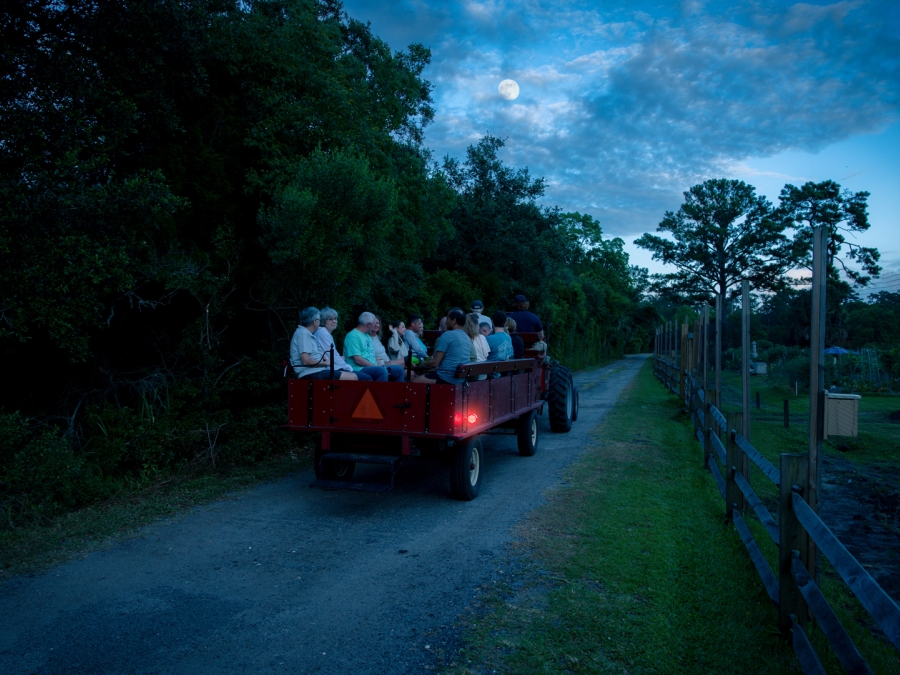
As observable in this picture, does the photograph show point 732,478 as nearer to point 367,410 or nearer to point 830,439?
point 367,410

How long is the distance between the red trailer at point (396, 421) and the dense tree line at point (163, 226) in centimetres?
233

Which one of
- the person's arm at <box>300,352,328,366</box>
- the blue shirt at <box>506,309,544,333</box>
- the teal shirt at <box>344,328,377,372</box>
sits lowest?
the person's arm at <box>300,352,328,366</box>

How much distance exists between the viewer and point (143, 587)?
15.4 ft

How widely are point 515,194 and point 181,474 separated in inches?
697

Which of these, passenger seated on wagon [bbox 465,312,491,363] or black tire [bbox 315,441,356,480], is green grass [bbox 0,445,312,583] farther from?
passenger seated on wagon [bbox 465,312,491,363]

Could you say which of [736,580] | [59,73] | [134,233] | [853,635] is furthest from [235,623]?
[59,73]

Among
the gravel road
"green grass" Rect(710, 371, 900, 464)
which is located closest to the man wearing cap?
"green grass" Rect(710, 371, 900, 464)

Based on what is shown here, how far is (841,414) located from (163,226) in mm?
8354

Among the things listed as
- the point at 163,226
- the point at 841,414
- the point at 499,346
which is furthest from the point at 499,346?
the point at 841,414

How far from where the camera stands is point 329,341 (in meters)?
7.88

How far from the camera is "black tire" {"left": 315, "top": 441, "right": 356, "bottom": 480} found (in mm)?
7320

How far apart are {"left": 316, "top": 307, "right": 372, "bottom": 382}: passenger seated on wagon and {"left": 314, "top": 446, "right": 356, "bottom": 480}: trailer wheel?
947 millimetres

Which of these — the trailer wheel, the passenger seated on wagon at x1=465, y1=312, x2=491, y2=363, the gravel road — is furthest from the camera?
the passenger seated on wagon at x1=465, y1=312, x2=491, y2=363

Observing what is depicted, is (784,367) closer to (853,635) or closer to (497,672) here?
(853,635)
